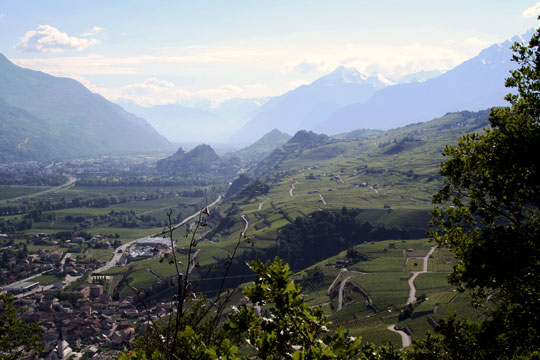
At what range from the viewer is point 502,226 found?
13023mm

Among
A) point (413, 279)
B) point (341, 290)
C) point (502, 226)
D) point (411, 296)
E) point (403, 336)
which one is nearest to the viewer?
point (502, 226)

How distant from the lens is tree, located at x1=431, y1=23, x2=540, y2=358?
453 inches

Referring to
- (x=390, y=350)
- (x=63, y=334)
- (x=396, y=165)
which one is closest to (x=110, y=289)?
(x=63, y=334)

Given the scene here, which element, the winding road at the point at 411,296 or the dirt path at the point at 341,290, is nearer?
the winding road at the point at 411,296

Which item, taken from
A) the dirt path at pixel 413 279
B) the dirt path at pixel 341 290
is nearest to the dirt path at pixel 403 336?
the dirt path at pixel 413 279

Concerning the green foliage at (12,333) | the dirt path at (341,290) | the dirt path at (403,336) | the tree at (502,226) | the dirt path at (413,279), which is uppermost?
the tree at (502,226)

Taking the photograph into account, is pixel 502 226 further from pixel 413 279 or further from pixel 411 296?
pixel 413 279

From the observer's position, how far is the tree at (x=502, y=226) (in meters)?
11.5

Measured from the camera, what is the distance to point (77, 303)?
8556 cm

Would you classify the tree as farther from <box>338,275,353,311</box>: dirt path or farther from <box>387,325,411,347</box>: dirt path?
<box>338,275,353,311</box>: dirt path

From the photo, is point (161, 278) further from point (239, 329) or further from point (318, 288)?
point (239, 329)

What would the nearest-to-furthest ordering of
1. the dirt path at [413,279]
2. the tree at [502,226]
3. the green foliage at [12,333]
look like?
1. the tree at [502,226]
2. the green foliage at [12,333]
3. the dirt path at [413,279]

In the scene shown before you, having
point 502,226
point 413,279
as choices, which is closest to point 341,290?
point 413,279

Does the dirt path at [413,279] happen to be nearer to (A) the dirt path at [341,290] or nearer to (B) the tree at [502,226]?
(A) the dirt path at [341,290]
